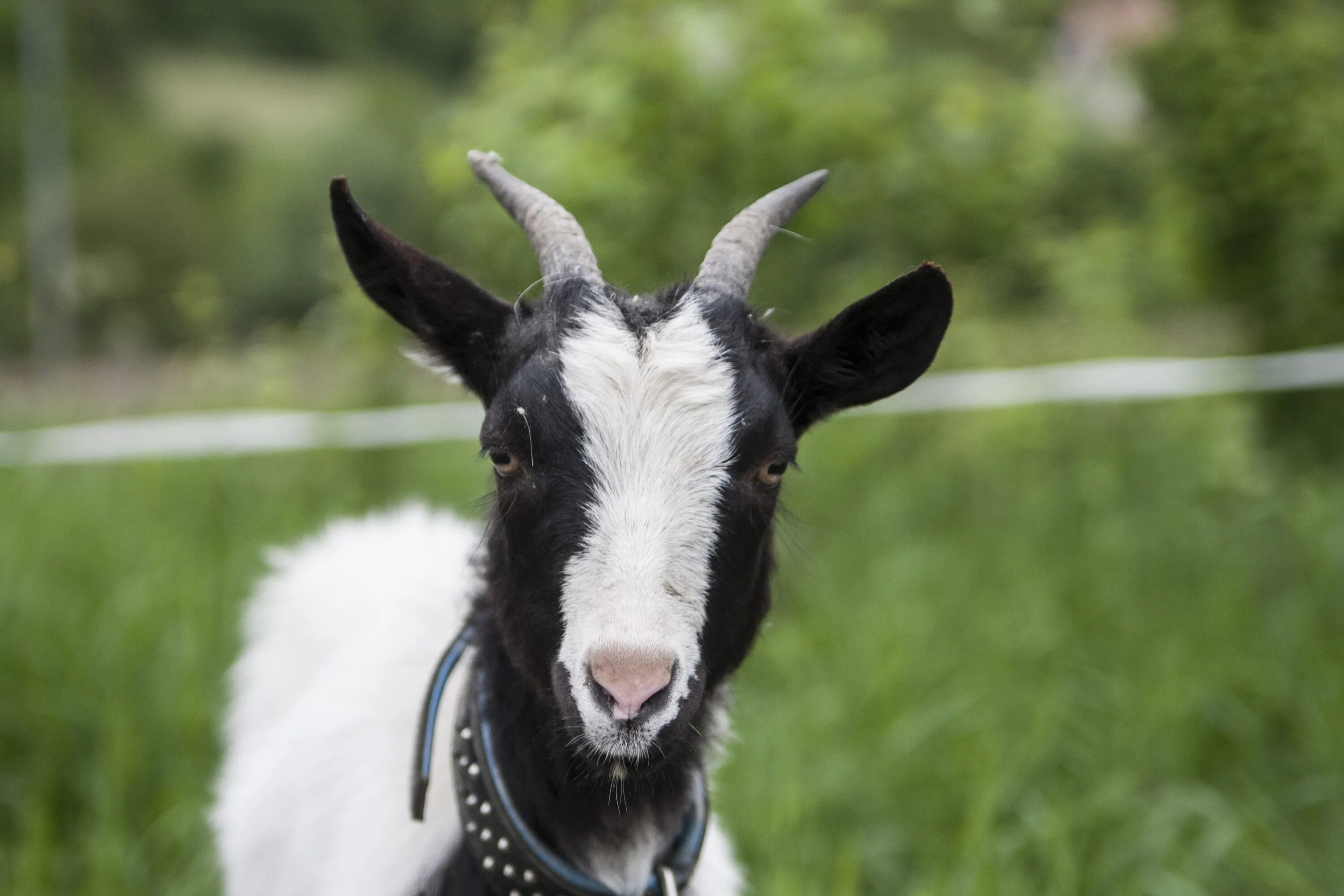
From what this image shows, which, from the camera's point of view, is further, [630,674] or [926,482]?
[926,482]

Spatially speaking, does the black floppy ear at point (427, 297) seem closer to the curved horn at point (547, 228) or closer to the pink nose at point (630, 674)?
the curved horn at point (547, 228)

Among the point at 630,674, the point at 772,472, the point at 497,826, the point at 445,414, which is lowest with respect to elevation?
the point at 445,414

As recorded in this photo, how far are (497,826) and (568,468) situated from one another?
624 millimetres

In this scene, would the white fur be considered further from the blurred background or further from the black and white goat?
the blurred background

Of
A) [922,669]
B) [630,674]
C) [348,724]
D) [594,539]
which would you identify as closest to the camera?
[630,674]

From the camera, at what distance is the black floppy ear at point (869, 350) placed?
173 cm

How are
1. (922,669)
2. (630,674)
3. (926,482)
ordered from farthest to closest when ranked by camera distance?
(926,482) → (922,669) → (630,674)

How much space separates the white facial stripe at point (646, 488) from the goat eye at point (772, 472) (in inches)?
3.8

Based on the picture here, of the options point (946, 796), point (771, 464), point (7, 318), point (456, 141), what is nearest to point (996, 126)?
point (456, 141)

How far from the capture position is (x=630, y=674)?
1.44 meters

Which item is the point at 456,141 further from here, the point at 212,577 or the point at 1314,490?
the point at 1314,490

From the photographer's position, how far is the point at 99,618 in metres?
3.51

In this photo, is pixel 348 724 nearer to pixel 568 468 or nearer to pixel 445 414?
pixel 568 468

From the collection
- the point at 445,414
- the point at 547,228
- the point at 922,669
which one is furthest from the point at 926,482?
→ the point at 547,228
